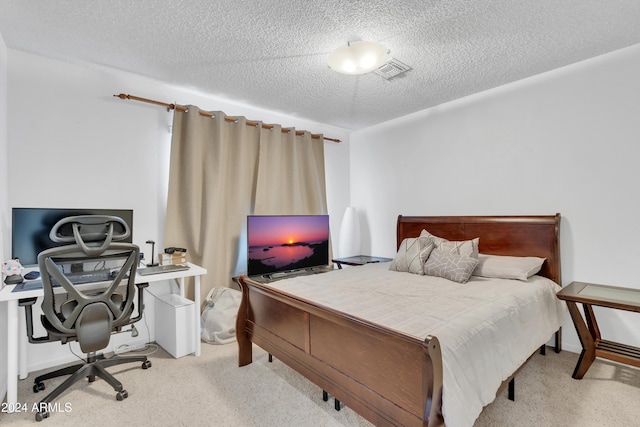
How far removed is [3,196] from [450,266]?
3555mm

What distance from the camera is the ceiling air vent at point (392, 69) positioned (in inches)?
104

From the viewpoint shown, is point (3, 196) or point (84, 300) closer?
point (84, 300)

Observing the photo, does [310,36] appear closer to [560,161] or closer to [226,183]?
[226,183]

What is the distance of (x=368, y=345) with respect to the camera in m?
1.61

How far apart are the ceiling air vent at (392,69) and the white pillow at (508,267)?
1.90 metres

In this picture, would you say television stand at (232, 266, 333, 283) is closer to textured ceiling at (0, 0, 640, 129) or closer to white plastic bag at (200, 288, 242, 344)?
white plastic bag at (200, 288, 242, 344)

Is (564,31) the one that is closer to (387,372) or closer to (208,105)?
(387,372)

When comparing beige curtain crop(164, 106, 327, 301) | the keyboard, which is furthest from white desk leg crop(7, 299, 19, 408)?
beige curtain crop(164, 106, 327, 301)

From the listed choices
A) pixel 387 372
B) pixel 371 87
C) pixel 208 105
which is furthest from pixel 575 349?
pixel 208 105

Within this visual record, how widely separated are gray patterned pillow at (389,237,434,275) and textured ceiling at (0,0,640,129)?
160 cm

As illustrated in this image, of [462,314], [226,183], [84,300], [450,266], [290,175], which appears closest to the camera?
[462,314]

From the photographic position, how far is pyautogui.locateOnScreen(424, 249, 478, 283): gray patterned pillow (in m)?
2.71

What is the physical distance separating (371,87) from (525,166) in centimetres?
170

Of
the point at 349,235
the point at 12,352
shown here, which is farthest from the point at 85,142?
the point at 349,235
